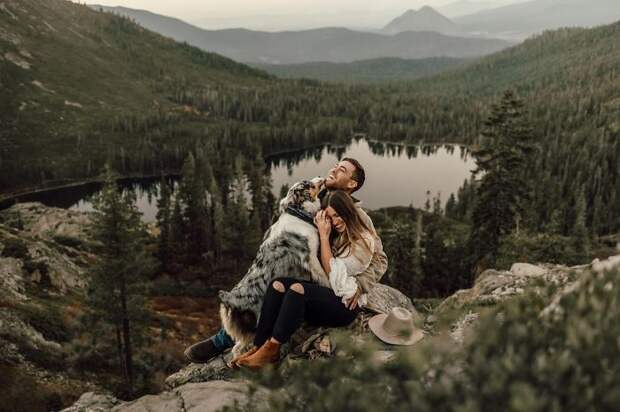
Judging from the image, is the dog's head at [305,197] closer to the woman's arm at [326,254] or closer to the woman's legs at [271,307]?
the woman's arm at [326,254]

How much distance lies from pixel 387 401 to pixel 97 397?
28.0 feet

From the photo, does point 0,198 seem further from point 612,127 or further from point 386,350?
point 612,127

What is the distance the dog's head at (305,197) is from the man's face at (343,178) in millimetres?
526

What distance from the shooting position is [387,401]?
2.77 m

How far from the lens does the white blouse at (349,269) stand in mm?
6727

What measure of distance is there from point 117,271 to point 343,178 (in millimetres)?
21676

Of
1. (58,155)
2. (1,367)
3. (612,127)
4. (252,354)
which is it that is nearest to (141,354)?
(1,367)

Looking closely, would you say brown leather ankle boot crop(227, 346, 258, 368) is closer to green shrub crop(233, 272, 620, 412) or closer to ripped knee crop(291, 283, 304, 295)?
ripped knee crop(291, 283, 304, 295)

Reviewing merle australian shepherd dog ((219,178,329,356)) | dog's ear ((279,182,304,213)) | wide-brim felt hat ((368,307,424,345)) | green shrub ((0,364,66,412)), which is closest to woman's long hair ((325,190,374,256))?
merle australian shepherd dog ((219,178,329,356))

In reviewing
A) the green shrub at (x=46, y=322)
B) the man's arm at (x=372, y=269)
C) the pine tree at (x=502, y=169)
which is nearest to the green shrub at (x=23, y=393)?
the green shrub at (x=46, y=322)

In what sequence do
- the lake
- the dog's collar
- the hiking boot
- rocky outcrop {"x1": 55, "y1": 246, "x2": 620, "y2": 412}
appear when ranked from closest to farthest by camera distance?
1. rocky outcrop {"x1": 55, "y1": 246, "x2": 620, "y2": 412}
2. the dog's collar
3. the hiking boot
4. the lake

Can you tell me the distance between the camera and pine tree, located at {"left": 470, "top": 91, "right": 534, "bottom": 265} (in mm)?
29328

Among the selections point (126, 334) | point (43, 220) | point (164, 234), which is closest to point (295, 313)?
point (126, 334)

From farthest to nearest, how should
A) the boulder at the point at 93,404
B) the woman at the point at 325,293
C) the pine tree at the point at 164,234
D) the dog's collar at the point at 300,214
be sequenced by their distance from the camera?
1. the pine tree at the point at 164,234
2. the boulder at the point at 93,404
3. the dog's collar at the point at 300,214
4. the woman at the point at 325,293
